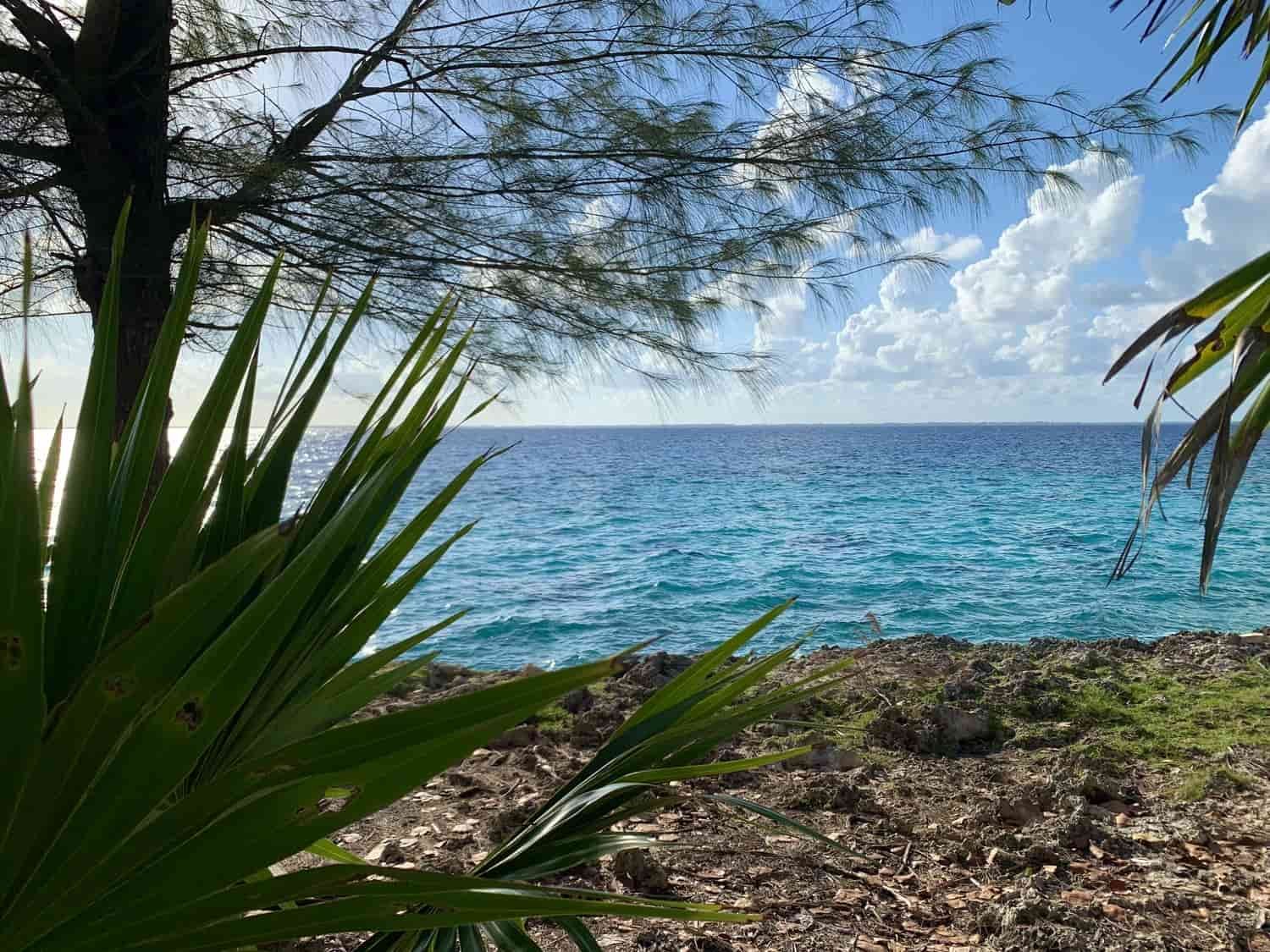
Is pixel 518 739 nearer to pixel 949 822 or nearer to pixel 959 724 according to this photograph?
pixel 949 822

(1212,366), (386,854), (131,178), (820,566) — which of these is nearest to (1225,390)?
(1212,366)

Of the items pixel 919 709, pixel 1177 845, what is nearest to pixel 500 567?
pixel 919 709

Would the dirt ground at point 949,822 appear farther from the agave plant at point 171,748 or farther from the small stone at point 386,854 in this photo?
the agave plant at point 171,748

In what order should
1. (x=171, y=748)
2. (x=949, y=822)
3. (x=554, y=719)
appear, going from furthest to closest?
(x=554, y=719) < (x=949, y=822) < (x=171, y=748)

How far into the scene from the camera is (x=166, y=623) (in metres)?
0.39

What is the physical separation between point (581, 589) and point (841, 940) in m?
9.15

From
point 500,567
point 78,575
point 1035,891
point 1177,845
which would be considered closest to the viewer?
→ point 78,575

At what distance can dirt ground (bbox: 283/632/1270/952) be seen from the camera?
1664 millimetres

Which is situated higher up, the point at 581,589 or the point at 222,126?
the point at 222,126

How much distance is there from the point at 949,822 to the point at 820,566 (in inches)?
395

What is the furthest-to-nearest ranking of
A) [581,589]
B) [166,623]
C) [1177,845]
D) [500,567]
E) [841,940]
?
[500,567]
[581,589]
[1177,845]
[841,940]
[166,623]

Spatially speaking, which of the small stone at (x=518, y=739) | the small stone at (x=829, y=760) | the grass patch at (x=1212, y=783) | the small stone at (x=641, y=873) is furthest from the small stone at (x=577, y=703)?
the grass patch at (x=1212, y=783)

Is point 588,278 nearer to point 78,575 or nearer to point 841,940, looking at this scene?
point 841,940

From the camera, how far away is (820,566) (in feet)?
39.5
